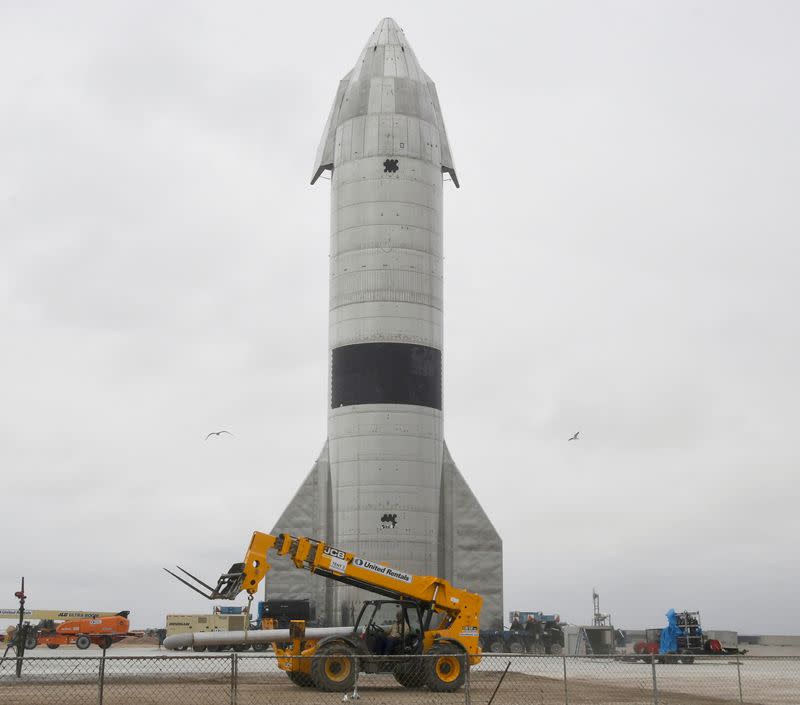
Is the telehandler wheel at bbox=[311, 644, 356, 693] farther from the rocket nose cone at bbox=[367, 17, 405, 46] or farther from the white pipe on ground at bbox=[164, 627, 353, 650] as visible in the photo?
the rocket nose cone at bbox=[367, 17, 405, 46]

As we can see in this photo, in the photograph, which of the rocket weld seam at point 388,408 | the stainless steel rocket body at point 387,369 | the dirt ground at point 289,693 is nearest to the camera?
the dirt ground at point 289,693

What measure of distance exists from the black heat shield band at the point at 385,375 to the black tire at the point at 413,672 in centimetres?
1488

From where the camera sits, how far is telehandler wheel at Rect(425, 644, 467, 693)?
922 inches

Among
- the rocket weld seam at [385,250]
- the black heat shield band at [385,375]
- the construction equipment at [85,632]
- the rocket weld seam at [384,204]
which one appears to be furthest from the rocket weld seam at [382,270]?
the construction equipment at [85,632]

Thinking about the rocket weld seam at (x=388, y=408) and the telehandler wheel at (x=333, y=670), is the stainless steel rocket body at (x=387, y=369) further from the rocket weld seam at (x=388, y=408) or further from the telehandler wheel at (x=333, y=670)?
the telehandler wheel at (x=333, y=670)

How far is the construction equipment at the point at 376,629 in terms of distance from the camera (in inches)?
899

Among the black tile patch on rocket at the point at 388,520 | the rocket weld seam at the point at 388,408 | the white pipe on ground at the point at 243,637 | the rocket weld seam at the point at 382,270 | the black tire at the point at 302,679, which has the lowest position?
the black tire at the point at 302,679

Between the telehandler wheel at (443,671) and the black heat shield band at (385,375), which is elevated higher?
the black heat shield band at (385,375)

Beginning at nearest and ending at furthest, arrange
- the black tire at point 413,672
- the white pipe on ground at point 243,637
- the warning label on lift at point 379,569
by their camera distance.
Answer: the black tire at point 413,672
the warning label on lift at point 379,569
the white pipe on ground at point 243,637

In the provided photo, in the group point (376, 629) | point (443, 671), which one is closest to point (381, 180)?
point (376, 629)

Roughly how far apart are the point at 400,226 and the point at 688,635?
18822mm

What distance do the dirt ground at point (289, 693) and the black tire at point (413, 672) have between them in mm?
234

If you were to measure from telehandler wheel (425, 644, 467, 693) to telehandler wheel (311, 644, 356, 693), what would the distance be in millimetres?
1825

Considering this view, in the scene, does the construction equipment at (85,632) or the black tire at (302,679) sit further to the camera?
the construction equipment at (85,632)
